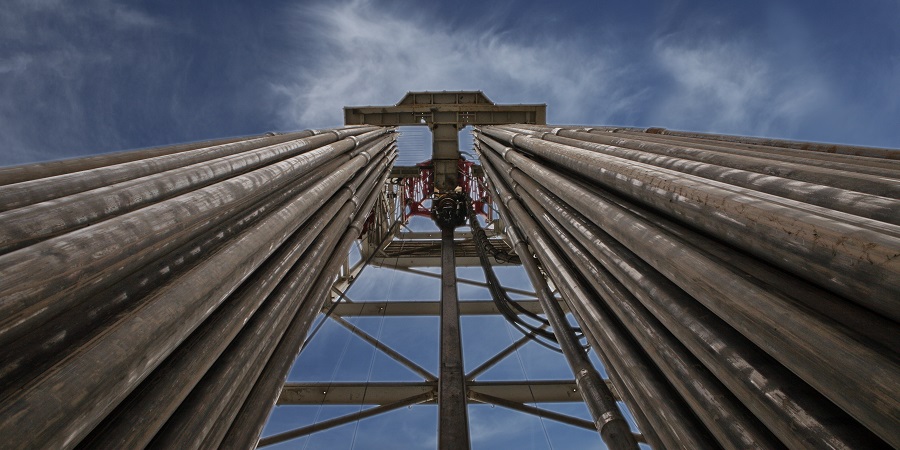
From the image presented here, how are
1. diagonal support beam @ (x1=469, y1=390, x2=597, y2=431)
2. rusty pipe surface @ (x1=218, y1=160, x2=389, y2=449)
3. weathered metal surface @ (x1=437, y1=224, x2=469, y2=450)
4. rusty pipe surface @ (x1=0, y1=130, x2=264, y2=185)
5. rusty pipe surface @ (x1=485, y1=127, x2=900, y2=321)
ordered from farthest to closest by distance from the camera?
diagonal support beam @ (x1=469, y1=390, x2=597, y2=431), weathered metal surface @ (x1=437, y1=224, x2=469, y2=450), rusty pipe surface @ (x1=218, y1=160, x2=389, y2=449), rusty pipe surface @ (x1=0, y1=130, x2=264, y2=185), rusty pipe surface @ (x1=485, y1=127, x2=900, y2=321)

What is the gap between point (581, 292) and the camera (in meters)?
4.16

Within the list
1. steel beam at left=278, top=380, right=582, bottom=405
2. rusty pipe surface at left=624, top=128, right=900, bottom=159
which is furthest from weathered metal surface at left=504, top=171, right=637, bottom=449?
steel beam at left=278, top=380, right=582, bottom=405

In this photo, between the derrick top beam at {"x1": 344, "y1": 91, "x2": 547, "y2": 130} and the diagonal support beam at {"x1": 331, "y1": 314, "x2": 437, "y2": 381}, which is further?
the derrick top beam at {"x1": 344, "y1": 91, "x2": 547, "y2": 130}

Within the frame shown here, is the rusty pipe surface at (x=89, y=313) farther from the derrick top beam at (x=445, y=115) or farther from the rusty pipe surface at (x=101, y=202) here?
the derrick top beam at (x=445, y=115)

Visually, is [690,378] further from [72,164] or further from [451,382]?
[72,164]

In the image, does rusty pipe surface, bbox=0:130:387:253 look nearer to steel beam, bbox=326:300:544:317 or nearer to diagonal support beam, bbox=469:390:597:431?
diagonal support beam, bbox=469:390:597:431

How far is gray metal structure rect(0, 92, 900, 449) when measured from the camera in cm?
146

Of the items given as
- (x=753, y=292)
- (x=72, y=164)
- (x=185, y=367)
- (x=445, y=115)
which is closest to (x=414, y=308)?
(x=445, y=115)

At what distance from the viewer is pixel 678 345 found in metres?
2.67

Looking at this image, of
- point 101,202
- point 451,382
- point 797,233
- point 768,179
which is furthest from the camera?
point 451,382

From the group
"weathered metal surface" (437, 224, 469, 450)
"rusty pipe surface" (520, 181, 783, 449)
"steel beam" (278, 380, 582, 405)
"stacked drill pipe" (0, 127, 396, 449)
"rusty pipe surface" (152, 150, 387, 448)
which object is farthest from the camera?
"steel beam" (278, 380, 582, 405)

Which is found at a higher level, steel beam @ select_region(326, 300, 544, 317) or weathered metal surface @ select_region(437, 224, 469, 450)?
weathered metal surface @ select_region(437, 224, 469, 450)

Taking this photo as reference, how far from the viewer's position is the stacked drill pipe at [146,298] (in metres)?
1.48

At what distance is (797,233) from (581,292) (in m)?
2.59
